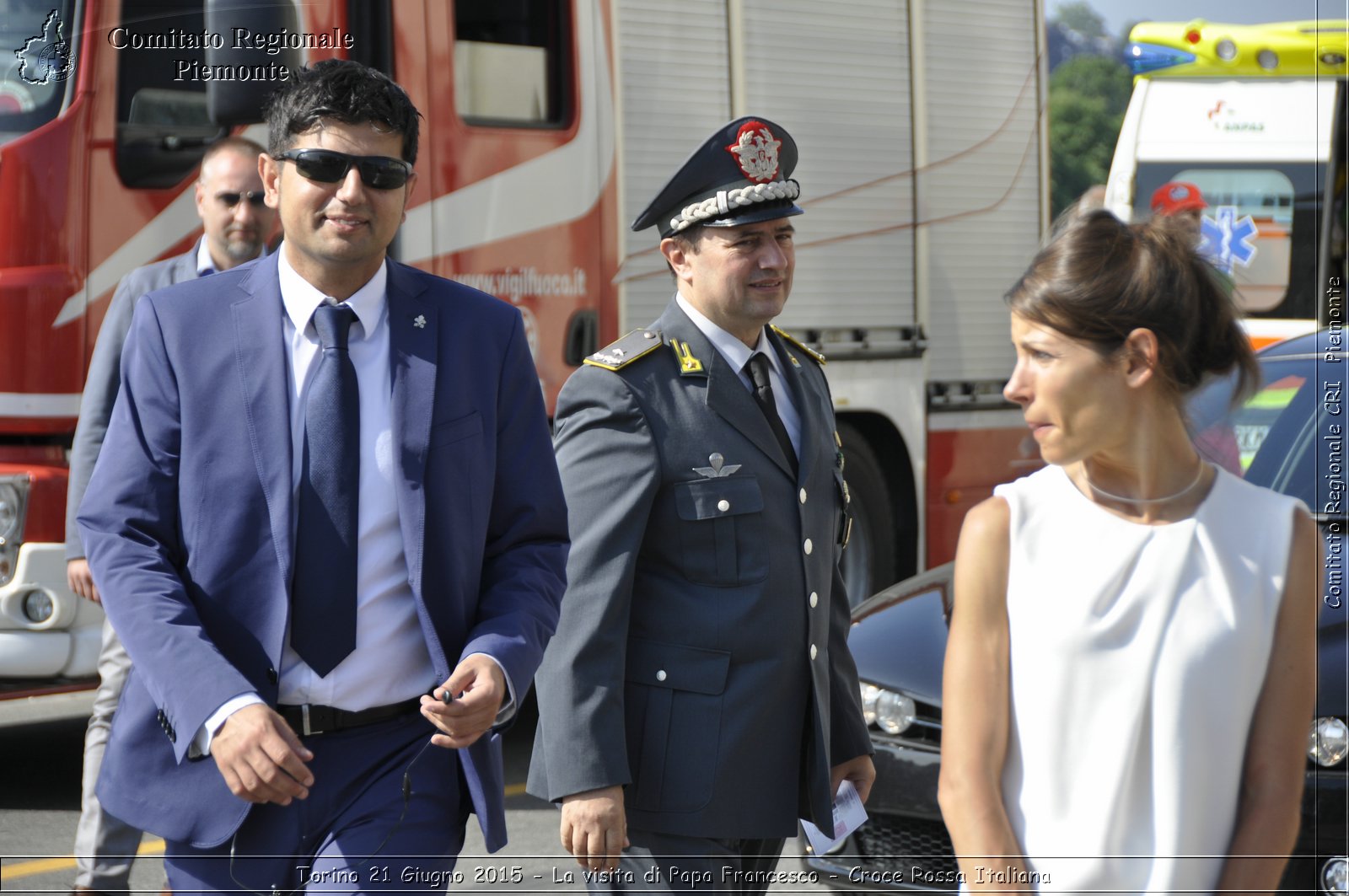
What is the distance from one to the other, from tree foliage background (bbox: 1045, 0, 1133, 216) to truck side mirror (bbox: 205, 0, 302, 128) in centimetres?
274

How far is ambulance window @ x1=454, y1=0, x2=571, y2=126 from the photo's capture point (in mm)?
6441

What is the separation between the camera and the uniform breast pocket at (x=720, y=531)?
3.03 metres

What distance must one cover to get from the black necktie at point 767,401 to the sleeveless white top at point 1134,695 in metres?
1.07

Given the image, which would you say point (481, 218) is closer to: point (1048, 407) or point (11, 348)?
point (11, 348)

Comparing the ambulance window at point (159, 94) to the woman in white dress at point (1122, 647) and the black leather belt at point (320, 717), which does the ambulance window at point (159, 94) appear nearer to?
the black leather belt at point (320, 717)

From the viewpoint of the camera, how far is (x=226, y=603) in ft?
8.59

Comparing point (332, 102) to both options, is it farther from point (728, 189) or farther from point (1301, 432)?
point (1301, 432)

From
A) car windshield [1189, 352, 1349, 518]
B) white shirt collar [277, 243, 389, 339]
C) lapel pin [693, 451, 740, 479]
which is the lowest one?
car windshield [1189, 352, 1349, 518]

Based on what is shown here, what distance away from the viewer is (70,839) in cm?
551

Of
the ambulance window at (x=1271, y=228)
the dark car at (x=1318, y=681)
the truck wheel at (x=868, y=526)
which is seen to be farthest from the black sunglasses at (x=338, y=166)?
the ambulance window at (x=1271, y=228)

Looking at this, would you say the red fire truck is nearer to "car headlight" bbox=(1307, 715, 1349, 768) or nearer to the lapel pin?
the lapel pin

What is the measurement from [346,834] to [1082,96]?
101ft

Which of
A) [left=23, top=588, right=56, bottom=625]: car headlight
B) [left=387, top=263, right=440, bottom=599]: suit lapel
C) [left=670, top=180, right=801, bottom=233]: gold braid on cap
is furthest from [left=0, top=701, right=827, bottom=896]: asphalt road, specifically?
[left=387, top=263, right=440, bottom=599]: suit lapel

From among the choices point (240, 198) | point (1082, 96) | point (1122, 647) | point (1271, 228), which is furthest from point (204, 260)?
point (1082, 96)
